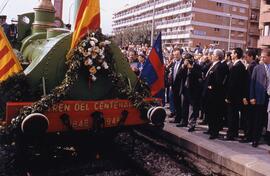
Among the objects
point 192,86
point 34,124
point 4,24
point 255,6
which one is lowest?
point 34,124

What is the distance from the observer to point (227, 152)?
620 cm

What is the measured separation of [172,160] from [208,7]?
69.3 meters

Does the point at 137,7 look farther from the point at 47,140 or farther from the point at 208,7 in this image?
the point at 47,140

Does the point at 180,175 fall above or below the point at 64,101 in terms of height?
below

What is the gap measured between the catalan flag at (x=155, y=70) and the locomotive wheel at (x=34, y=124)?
2727mm

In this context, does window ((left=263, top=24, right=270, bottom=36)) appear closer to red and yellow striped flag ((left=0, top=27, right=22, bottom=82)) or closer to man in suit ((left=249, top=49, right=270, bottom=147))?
man in suit ((left=249, top=49, right=270, bottom=147))

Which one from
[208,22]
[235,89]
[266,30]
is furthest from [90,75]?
[208,22]

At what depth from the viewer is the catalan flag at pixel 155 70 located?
7327 mm

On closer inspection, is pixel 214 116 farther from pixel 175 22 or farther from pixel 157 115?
pixel 175 22

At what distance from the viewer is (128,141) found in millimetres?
8180

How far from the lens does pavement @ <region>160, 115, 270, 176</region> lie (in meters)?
5.53

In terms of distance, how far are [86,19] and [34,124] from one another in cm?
190

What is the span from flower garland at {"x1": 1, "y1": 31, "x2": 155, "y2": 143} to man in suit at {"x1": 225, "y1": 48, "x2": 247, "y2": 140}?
200cm

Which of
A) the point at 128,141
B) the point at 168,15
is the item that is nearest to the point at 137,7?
the point at 168,15
